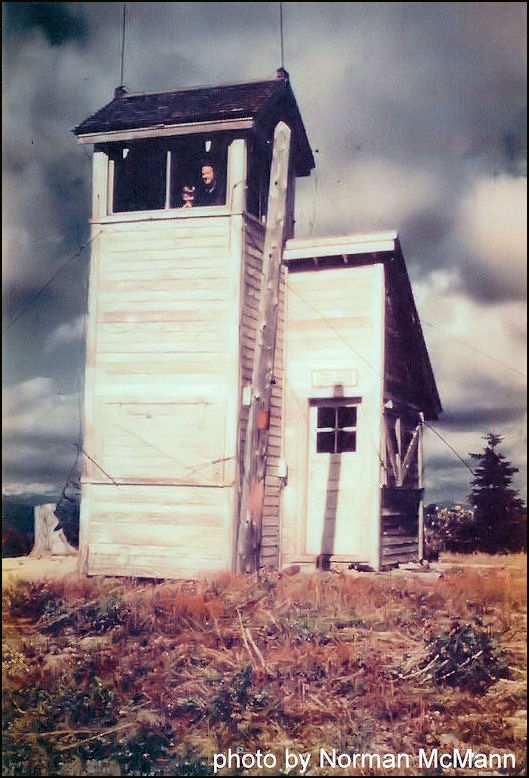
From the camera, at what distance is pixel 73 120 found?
7.34 m

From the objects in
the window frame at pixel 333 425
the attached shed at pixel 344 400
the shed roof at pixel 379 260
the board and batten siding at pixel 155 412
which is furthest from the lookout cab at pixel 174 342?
the window frame at pixel 333 425

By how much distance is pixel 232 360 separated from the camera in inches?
336

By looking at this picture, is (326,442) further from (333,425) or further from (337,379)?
(337,379)

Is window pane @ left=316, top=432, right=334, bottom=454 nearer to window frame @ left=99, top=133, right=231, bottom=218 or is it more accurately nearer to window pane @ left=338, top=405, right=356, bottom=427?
window pane @ left=338, top=405, right=356, bottom=427

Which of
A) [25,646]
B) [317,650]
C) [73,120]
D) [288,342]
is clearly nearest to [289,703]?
[317,650]

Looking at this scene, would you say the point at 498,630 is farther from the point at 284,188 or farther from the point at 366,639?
the point at 284,188

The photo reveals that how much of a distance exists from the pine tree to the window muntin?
11.6 ft

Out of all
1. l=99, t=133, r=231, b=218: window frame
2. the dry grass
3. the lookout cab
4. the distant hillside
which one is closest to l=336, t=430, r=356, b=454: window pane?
the lookout cab

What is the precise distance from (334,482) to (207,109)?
178 inches

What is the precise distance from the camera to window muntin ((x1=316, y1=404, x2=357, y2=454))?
32.3 ft

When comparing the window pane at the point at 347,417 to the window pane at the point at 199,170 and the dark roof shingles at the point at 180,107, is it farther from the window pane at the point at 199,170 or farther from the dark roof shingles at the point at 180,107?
the dark roof shingles at the point at 180,107

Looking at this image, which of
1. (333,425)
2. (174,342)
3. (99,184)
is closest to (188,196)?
(99,184)

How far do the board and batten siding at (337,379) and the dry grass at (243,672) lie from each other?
209 centimetres

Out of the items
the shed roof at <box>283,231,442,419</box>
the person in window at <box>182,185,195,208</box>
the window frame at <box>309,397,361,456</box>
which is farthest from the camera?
the window frame at <box>309,397,361,456</box>
